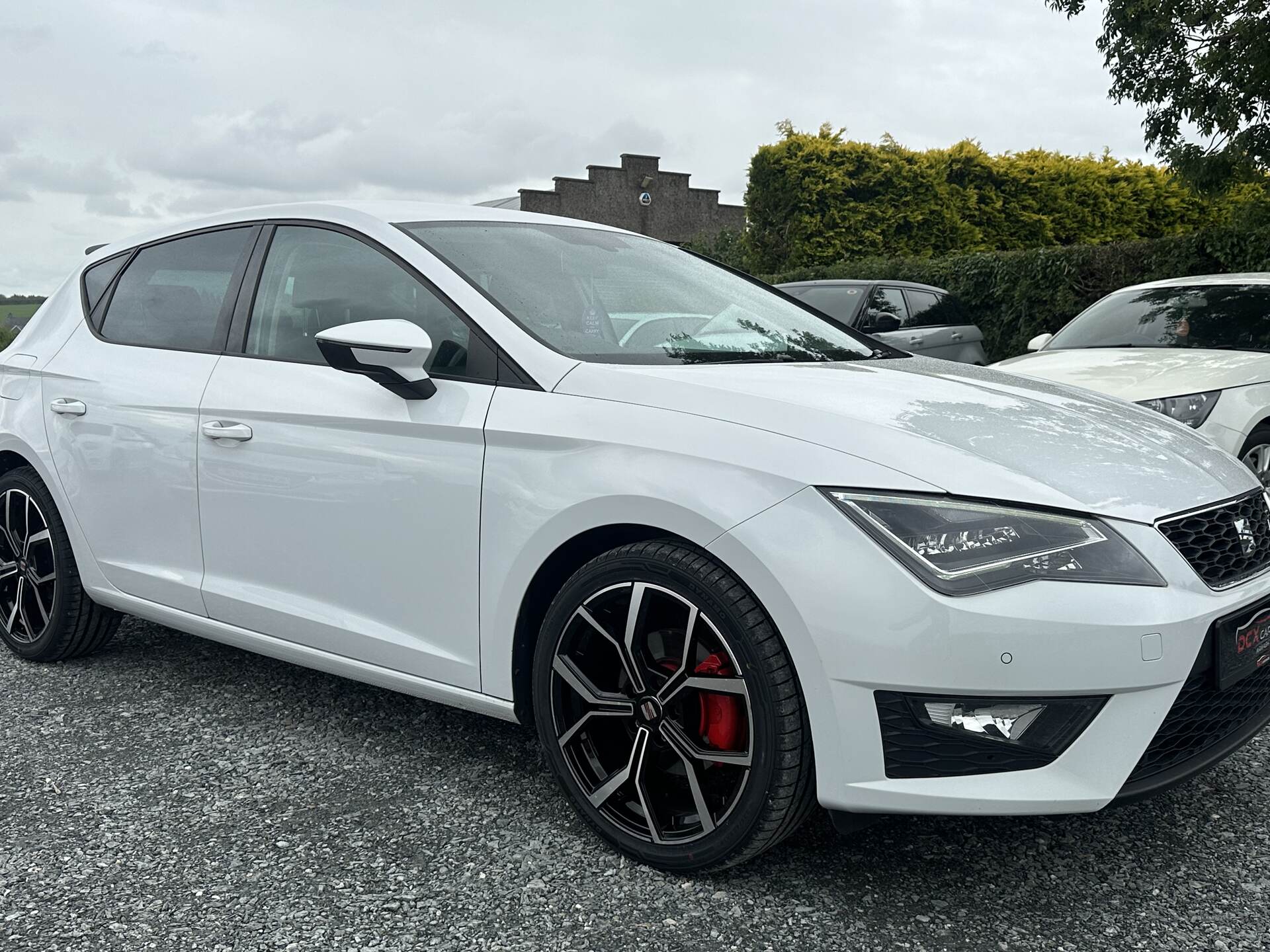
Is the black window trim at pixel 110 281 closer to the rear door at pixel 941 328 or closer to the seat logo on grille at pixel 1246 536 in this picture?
the seat logo on grille at pixel 1246 536

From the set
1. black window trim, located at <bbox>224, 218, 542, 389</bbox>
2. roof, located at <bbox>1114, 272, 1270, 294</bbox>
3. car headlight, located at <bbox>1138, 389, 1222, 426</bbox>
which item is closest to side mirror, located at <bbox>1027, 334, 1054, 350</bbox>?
roof, located at <bbox>1114, 272, 1270, 294</bbox>

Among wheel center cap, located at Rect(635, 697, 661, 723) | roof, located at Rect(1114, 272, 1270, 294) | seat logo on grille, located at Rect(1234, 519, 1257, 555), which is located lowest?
wheel center cap, located at Rect(635, 697, 661, 723)

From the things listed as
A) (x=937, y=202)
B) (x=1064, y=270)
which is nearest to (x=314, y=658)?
(x=1064, y=270)

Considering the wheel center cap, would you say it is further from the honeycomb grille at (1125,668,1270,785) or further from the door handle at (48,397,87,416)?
the door handle at (48,397,87,416)

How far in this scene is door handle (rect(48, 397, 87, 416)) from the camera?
3898 millimetres

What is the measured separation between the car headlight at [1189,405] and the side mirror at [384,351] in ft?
13.5

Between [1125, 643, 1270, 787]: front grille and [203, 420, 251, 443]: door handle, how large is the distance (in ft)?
8.06

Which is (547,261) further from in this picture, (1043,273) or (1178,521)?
(1043,273)

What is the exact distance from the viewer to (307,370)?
10.6ft

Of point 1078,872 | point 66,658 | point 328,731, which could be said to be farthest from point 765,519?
point 66,658

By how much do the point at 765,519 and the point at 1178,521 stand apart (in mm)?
882

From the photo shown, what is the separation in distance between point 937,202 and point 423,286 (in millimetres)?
16355

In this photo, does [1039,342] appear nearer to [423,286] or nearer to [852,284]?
[852,284]

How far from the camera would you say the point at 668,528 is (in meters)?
2.45
